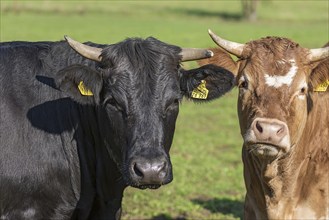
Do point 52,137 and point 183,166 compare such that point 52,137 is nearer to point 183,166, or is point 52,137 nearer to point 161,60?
point 161,60

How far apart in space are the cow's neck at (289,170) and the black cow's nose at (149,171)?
1.28 m

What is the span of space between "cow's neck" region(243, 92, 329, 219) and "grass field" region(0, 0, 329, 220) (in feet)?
6.89

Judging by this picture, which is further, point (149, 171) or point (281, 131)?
point (281, 131)

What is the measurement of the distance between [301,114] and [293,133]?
18cm

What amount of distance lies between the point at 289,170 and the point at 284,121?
29.4 inches

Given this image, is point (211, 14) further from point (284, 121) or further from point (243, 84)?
point (284, 121)

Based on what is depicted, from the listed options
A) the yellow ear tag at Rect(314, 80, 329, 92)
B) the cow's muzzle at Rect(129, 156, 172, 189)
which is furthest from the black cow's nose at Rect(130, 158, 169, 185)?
the yellow ear tag at Rect(314, 80, 329, 92)

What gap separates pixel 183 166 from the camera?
33.2 feet

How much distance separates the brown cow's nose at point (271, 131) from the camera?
515 cm

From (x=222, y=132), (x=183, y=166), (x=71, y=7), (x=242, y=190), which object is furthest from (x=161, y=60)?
(x=71, y=7)

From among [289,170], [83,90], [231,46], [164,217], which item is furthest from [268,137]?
[164,217]

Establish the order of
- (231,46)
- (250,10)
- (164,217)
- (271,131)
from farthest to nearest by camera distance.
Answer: (250,10) < (164,217) < (231,46) < (271,131)

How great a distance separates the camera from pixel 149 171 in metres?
4.76

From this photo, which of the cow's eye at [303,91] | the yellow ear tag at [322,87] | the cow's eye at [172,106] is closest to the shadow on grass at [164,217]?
the yellow ear tag at [322,87]
